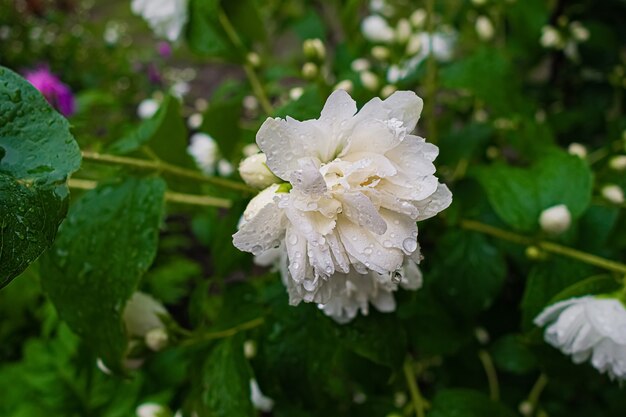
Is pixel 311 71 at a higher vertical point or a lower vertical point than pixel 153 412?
higher

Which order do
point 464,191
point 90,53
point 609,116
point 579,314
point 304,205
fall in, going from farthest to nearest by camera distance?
point 90,53 → point 609,116 → point 464,191 → point 579,314 → point 304,205

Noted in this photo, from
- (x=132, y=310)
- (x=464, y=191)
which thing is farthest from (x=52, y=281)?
(x=464, y=191)

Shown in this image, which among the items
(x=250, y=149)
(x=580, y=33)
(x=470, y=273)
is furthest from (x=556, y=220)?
(x=580, y=33)

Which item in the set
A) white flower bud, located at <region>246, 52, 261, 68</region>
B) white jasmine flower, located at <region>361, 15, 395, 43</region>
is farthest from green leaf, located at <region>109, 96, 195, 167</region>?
white jasmine flower, located at <region>361, 15, 395, 43</region>

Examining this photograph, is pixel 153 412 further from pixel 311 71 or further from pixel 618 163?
pixel 618 163

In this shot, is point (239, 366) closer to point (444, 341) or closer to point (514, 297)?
point (444, 341)

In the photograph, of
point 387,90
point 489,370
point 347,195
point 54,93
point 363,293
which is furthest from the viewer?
point 54,93

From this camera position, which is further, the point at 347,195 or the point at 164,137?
the point at 164,137
